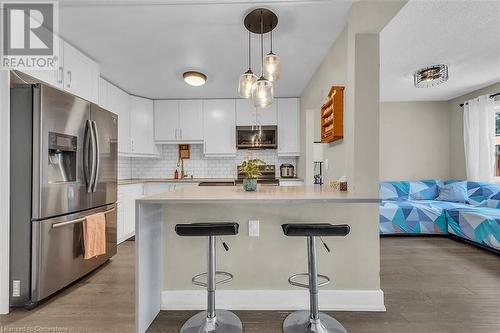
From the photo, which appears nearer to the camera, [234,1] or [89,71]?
[234,1]

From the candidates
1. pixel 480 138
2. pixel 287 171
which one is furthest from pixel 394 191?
pixel 287 171

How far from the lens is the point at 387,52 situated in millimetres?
2877

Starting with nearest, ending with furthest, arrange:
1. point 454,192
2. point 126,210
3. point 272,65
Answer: point 272,65
point 126,210
point 454,192

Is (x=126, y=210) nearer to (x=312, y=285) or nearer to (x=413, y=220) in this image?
(x=312, y=285)

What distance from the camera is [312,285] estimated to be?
5.48 feet

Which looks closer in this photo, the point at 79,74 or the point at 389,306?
the point at 389,306

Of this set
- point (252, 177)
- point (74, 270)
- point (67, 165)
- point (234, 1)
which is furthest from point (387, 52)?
point (74, 270)

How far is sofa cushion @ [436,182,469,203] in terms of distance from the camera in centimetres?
414

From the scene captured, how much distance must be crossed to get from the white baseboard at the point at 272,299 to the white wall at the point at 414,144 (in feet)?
11.3

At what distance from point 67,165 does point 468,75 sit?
5.08 meters

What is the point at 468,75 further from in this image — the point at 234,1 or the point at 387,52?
the point at 234,1

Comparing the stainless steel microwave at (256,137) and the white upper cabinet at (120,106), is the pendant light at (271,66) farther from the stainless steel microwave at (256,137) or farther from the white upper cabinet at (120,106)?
the white upper cabinet at (120,106)

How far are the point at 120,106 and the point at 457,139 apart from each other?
593cm

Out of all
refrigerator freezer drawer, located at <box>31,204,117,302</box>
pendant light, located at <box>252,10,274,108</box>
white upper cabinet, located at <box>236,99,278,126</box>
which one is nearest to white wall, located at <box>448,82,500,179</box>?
white upper cabinet, located at <box>236,99,278,126</box>
